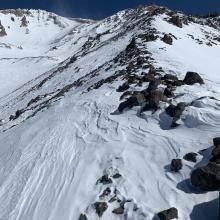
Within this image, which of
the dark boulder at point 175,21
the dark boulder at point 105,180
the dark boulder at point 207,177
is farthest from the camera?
the dark boulder at point 175,21

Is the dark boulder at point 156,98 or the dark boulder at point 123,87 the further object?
the dark boulder at point 123,87

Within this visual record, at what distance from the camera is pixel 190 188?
10.9 metres

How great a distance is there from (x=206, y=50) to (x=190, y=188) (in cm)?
2418

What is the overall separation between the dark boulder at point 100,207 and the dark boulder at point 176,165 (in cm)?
206

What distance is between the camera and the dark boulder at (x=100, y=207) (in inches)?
422

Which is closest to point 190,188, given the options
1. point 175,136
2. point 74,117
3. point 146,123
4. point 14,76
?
point 175,136

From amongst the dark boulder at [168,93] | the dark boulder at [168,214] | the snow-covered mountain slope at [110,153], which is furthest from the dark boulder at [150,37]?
the dark boulder at [168,214]

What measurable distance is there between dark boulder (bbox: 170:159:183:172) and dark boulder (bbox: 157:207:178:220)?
6.13ft

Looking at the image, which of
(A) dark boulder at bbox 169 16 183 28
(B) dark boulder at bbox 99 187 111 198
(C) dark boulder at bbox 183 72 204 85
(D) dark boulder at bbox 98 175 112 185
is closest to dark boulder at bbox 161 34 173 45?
(A) dark boulder at bbox 169 16 183 28

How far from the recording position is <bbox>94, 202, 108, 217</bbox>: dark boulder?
35.2 feet

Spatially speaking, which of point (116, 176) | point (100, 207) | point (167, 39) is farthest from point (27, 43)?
point (100, 207)

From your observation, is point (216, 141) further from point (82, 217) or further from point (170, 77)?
point (170, 77)

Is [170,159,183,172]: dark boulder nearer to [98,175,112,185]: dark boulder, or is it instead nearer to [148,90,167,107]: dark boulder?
[98,175,112,185]: dark boulder

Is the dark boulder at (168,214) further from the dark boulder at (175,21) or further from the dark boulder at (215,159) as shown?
the dark boulder at (175,21)
